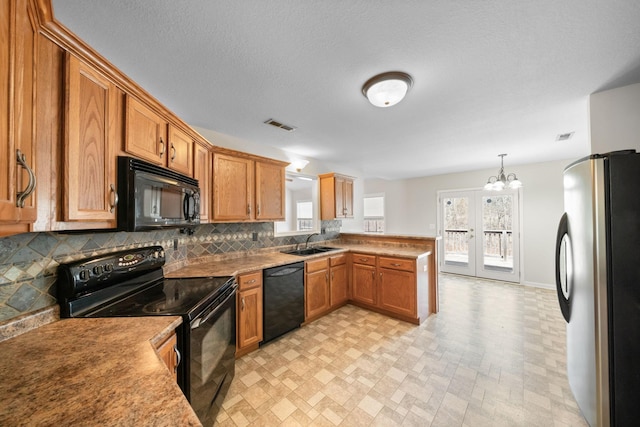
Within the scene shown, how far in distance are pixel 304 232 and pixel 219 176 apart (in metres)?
1.72

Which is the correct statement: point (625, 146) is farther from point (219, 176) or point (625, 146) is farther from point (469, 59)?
point (219, 176)

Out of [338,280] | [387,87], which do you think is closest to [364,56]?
[387,87]

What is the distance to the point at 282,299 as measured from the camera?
2.63 meters

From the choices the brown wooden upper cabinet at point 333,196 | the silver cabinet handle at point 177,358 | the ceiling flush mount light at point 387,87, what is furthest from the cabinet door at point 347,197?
the silver cabinet handle at point 177,358

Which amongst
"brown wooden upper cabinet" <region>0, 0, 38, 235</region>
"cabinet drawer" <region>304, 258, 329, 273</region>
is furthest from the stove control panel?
"cabinet drawer" <region>304, 258, 329, 273</region>

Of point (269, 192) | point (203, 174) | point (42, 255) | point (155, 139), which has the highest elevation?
point (155, 139)

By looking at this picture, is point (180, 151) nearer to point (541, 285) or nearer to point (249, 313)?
point (249, 313)

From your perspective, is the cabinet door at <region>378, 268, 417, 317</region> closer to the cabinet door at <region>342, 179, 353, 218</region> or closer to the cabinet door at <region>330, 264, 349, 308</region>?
the cabinet door at <region>330, 264, 349, 308</region>

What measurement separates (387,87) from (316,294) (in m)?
2.52

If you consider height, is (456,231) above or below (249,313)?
above

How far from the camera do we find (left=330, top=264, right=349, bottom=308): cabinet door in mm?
3377

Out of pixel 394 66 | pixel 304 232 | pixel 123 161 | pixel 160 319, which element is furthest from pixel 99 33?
pixel 304 232

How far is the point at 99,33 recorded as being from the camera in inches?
52.3

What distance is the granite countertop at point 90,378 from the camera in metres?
0.63
